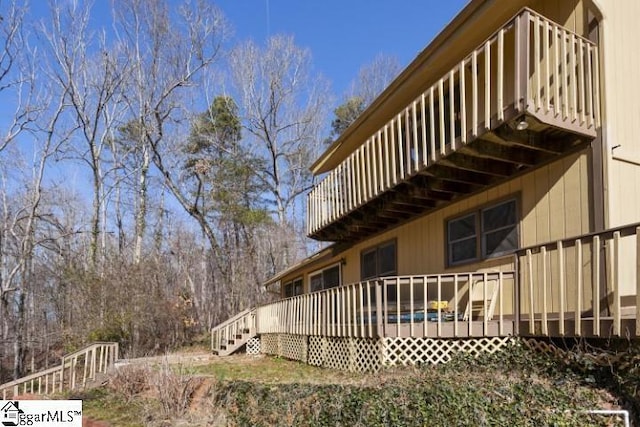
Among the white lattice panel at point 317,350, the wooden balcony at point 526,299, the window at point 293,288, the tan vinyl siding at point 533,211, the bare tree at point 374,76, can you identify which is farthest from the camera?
the bare tree at point 374,76

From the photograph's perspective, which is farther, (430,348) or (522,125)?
(430,348)

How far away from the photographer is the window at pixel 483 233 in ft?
28.4

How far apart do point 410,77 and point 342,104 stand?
20825mm

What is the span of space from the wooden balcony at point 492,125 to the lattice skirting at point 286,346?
361cm

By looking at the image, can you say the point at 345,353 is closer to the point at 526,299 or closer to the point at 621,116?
the point at 526,299

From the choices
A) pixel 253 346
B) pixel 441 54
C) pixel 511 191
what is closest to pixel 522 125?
pixel 511 191

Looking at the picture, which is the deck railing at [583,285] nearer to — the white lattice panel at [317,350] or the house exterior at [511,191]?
the house exterior at [511,191]

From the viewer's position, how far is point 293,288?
21234 mm

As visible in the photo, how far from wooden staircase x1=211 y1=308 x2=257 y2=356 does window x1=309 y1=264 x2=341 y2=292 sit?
2.51 metres

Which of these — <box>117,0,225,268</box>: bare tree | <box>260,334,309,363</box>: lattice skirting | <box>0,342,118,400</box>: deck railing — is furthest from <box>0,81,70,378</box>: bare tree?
<box>260,334,309,363</box>: lattice skirting

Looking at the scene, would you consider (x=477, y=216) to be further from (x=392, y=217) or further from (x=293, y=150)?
(x=293, y=150)

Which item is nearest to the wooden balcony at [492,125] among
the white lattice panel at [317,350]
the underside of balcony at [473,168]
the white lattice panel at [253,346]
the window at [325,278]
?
the underside of balcony at [473,168]

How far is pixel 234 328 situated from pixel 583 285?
13.3m

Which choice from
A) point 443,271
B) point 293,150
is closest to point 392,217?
point 443,271
